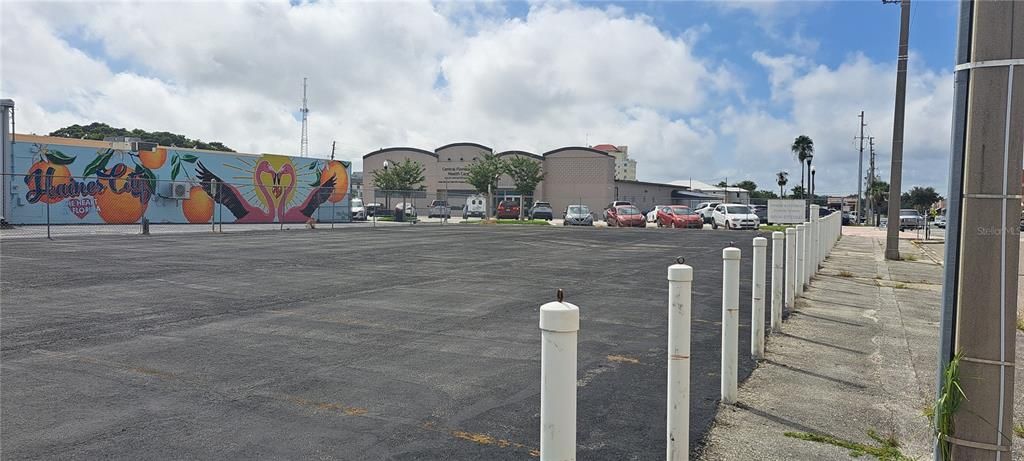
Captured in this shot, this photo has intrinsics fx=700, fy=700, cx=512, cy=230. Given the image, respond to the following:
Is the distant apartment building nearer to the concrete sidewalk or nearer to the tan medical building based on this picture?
the tan medical building

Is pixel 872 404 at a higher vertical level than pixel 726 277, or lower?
lower

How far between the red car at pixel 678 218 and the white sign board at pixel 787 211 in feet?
13.8

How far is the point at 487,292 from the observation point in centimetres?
1080

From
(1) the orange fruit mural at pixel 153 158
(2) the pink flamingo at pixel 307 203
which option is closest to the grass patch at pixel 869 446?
(1) the orange fruit mural at pixel 153 158

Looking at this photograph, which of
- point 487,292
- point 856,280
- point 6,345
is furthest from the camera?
point 856,280

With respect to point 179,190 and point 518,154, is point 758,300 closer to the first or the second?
point 179,190

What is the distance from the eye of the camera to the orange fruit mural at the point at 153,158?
36.3 m

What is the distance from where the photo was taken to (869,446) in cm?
439

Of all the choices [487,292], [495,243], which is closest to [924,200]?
[495,243]

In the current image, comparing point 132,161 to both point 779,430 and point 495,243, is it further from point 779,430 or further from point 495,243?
point 779,430

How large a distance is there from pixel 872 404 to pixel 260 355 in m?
5.14

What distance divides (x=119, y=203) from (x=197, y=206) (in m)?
4.08

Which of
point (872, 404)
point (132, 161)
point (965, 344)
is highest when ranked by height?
point (132, 161)

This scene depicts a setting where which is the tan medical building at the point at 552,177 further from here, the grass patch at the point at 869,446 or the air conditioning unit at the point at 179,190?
the grass patch at the point at 869,446
